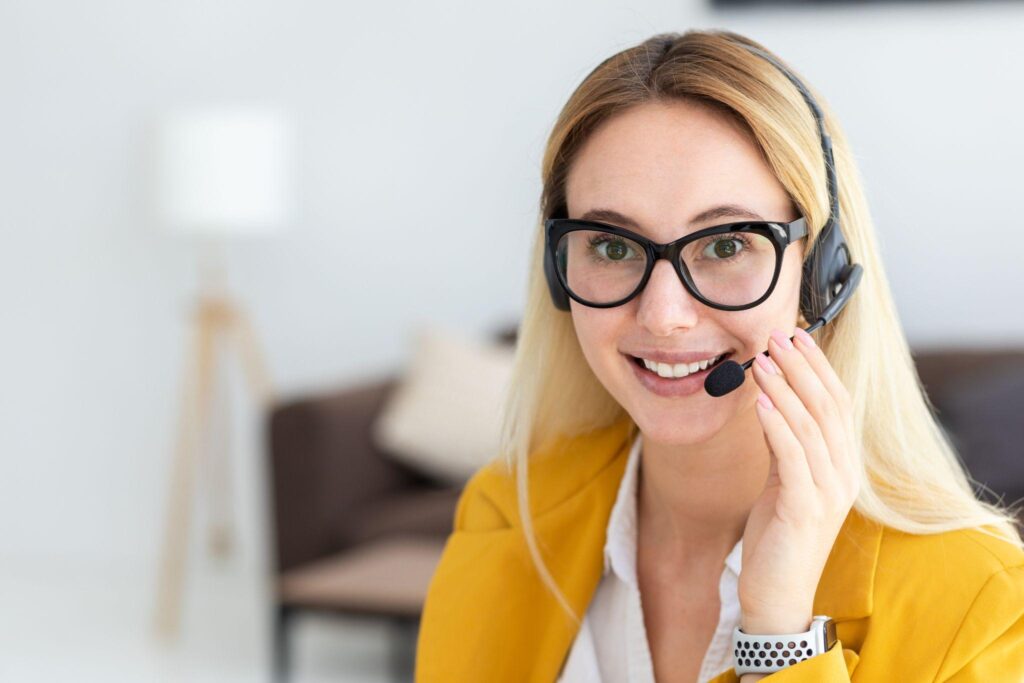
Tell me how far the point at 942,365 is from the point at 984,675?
291cm

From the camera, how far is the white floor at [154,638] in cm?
398

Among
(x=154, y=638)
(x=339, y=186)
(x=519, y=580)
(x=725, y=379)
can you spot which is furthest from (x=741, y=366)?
(x=339, y=186)

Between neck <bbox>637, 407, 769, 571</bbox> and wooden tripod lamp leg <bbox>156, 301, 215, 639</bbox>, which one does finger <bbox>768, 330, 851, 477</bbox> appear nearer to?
neck <bbox>637, 407, 769, 571</bbox>

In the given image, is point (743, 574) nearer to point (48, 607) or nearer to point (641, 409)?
point (641, 409)

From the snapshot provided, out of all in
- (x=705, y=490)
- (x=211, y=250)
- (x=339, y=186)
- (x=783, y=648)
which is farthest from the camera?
(x=211, y=250)

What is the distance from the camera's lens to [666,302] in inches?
49.4

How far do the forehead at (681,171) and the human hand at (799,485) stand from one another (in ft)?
0.48

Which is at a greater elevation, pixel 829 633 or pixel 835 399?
pixel 835 399

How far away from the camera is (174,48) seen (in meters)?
4.86

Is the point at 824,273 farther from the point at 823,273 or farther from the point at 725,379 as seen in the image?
the point at 725,379

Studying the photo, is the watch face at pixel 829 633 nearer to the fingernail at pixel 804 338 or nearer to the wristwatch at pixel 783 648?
the wristwatch at pixel 783 648

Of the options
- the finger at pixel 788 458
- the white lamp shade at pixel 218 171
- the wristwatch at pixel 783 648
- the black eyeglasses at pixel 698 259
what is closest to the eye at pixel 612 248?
the black eyeglasses at pixel 698 259

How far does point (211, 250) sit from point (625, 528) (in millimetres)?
3613

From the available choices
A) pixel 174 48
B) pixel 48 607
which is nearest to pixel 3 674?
pixel 48 607
